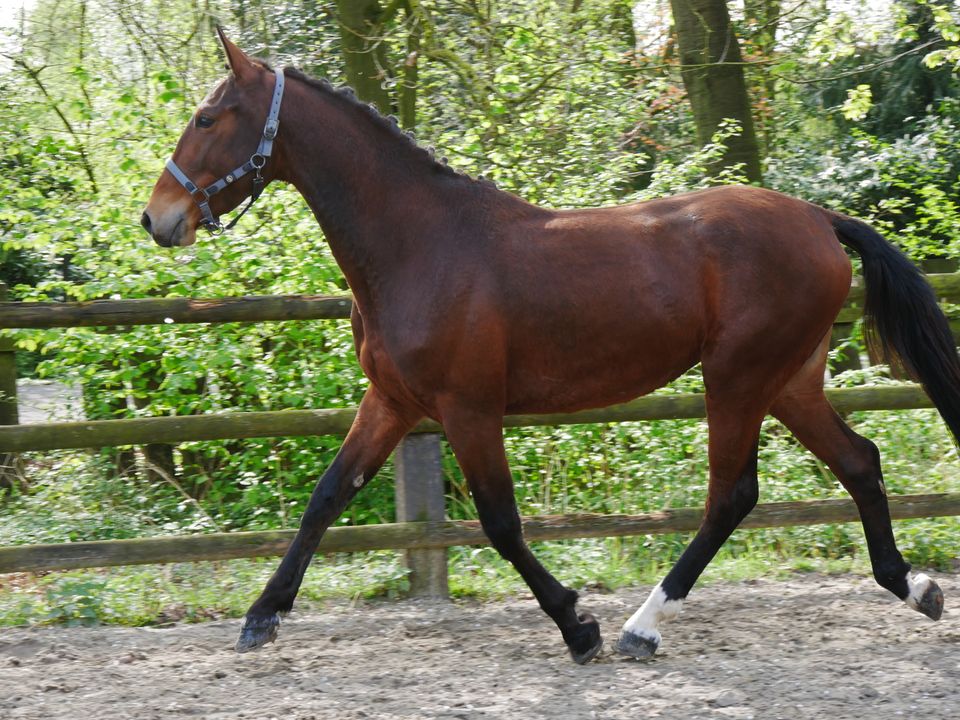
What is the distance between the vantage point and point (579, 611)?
157 inches

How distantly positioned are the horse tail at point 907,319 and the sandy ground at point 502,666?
3.03 ft

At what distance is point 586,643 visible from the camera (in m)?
3.78

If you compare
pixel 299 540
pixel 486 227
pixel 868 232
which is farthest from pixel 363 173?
pixel 868 232

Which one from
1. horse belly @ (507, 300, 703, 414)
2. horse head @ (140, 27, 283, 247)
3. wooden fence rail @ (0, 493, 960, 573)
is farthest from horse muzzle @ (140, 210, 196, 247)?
wooden fence rail @ (0, 493, 960, 573)

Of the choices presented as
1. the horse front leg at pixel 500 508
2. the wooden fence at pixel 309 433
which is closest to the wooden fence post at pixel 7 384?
the wooden fence at pixel 309 433

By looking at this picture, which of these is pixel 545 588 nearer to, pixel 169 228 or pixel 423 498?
pixel 423 498

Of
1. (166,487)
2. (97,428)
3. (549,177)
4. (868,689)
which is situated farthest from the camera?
(549,177)

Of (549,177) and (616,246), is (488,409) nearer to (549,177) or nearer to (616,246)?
(616,246)

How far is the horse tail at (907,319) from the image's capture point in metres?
4.15

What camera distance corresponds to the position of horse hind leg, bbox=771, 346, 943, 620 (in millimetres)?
4125

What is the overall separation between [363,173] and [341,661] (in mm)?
1767

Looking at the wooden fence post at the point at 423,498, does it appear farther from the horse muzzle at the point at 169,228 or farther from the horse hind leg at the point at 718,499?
the horse muzzle at the point at 169,228

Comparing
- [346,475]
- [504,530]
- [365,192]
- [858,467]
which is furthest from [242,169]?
[858,467]

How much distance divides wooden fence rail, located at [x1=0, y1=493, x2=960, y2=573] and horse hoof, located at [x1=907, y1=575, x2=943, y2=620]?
0.75 metres
